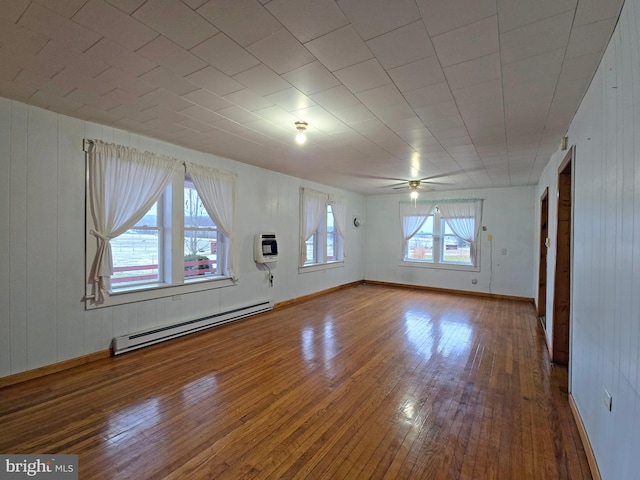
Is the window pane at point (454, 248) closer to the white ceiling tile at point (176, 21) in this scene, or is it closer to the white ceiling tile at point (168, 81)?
the white ceiling tile at point (168, 81)

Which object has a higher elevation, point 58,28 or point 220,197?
point 58,28

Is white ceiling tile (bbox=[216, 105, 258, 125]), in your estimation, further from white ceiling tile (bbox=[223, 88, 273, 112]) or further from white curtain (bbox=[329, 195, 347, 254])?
white curtain (bbox=[329, 195, 347, 254])

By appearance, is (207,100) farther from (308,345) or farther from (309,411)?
(308,345)

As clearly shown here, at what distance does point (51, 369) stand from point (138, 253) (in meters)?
1.44

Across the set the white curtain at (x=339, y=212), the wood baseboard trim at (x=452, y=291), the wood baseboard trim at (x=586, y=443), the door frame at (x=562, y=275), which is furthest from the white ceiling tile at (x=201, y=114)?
the wood baseboard trim at (x=452, y=291)

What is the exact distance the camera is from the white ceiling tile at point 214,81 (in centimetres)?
221

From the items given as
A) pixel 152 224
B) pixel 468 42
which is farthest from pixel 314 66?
pixel 152 224

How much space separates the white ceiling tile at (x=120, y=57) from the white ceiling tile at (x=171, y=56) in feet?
0.25

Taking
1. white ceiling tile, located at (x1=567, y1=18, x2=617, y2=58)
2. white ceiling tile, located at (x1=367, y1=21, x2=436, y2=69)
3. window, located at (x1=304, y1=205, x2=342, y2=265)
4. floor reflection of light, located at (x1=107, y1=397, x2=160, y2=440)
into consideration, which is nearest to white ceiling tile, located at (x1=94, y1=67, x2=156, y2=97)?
white ceiling tile, located at (x1=367, y1=21, x2=436, y2=69)

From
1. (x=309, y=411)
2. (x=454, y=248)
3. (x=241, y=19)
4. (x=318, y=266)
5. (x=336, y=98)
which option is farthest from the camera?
(x=454, y=248)

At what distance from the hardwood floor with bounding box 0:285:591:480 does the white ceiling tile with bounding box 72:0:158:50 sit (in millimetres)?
2597

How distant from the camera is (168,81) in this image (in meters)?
2.35

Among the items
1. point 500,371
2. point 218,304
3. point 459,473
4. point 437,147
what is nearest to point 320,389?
point 459,473

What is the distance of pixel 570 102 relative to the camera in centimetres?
254
